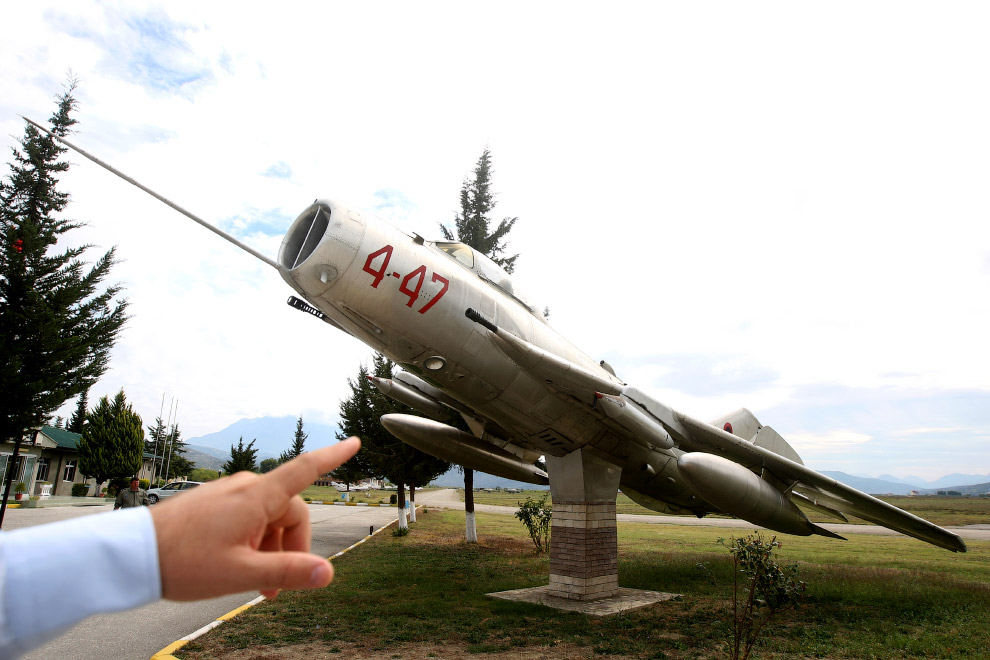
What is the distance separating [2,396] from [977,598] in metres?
21.2

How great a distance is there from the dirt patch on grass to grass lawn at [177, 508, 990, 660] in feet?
0.08

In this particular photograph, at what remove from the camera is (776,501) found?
32.4 feet

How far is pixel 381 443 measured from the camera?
20.5m

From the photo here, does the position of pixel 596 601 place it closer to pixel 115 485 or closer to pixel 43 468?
pixel 115 485

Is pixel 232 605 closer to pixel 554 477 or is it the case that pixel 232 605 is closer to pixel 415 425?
pixel 415 425

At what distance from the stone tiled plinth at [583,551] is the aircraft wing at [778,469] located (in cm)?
202

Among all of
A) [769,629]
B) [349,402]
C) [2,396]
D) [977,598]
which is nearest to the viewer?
[769,629]

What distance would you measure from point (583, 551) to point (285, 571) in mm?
10049

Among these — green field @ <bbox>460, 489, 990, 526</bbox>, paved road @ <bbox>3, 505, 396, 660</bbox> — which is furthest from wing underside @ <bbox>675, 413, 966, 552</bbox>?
green field @ <bbox>460, 489, 990, 526</bbox>

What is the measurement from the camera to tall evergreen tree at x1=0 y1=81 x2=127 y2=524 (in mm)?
13352

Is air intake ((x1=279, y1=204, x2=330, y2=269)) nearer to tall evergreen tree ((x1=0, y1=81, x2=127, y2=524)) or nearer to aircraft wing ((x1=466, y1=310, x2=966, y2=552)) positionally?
aircraft wing ((x1=466, y1=310, x2=966, y2=552))

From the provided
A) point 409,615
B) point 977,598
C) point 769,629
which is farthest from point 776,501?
point 409,615

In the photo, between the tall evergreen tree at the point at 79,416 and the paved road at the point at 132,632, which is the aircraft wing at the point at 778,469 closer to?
the paved road at the point at 132,632

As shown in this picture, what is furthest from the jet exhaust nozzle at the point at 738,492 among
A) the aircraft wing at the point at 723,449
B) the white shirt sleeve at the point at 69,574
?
the white shirt sleeve at the point at 69,574
